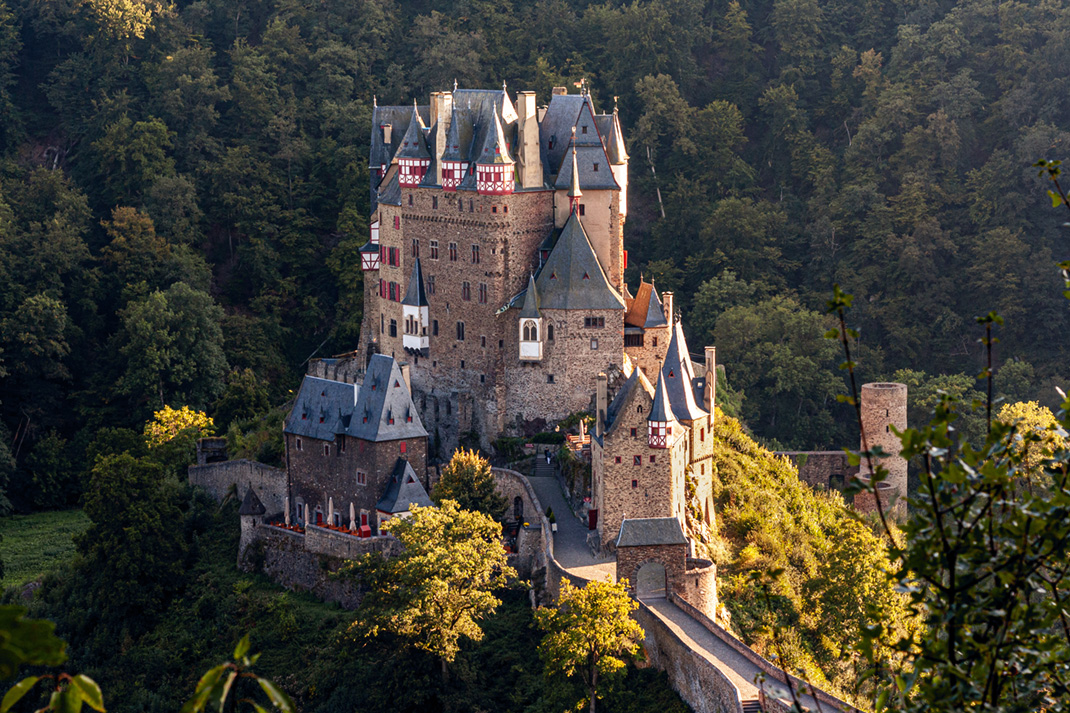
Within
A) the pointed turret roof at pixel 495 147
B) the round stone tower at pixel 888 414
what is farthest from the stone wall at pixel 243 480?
the round stone tower at pixel 888 414

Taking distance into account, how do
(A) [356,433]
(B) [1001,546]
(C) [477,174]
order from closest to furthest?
(B) [1001,546]
(A) [356,433]
(C) [477,174]

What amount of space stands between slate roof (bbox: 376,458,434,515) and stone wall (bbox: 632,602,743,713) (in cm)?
1045

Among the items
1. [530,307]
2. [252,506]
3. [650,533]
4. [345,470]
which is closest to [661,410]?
[650,533]

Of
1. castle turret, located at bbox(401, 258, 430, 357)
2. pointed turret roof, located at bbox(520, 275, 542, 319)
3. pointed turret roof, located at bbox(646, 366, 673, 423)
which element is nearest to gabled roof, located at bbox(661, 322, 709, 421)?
pointed turret roof, located at bbox(646, 366, 673, 423)

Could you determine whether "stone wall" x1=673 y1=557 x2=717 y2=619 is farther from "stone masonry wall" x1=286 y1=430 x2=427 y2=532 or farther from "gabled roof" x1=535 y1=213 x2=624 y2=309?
"gabled roof" x1=535 y1=213 x2=624 y2=309

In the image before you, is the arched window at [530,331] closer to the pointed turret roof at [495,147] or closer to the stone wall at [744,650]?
the pointed turret roof at [495,147]

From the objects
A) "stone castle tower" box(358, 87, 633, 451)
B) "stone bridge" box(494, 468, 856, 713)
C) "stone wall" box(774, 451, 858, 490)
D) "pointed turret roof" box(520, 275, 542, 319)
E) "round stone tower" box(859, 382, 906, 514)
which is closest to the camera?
"stone bridge" box(494, 468, 856, 713)

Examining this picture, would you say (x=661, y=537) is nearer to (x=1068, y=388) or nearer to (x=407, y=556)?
(x=407, y=556)

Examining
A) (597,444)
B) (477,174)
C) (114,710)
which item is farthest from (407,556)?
(477,174)

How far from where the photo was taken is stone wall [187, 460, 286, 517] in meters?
55.4

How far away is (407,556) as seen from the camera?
45.0m

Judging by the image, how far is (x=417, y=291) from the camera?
57.4m

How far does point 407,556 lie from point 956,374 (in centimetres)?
4004

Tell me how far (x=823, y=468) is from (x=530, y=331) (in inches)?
639
